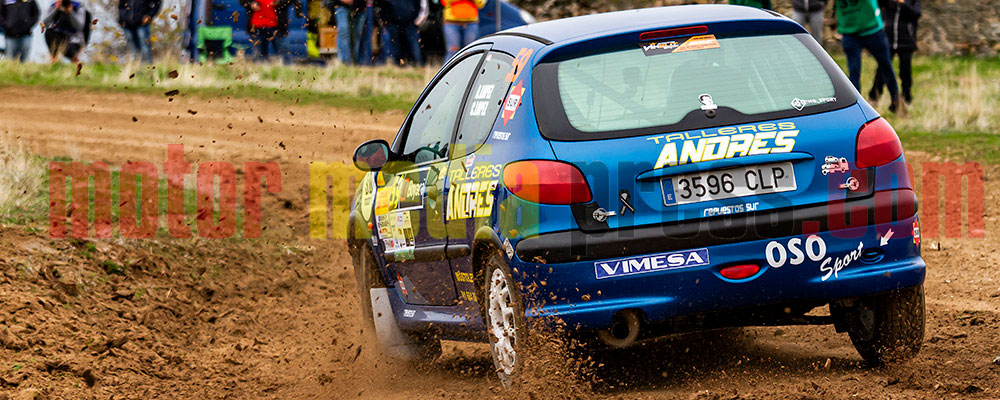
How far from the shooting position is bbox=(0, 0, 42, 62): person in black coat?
22781 mm

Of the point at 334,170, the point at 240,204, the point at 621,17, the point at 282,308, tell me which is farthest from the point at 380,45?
the point at 621,17

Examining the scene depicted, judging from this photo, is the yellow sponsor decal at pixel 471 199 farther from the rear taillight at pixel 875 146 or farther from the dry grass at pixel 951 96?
the dry grass at pixel 951 96

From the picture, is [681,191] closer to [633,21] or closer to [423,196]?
[633,21]

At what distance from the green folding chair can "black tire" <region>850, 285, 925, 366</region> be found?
60.6 feet

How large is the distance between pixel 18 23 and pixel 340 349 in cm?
1657

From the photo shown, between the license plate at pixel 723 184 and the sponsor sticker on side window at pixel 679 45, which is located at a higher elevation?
the sponsor sticker on side window at pixel 679 45

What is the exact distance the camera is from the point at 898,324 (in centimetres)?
592

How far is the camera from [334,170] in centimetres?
1391

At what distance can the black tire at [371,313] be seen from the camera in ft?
25.2

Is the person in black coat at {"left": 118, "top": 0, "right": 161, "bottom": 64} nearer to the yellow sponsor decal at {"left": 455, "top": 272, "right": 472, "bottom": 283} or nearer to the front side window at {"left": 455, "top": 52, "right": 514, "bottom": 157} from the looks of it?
the front side window at {"left": 455, "top": 52, "right": 514, "bottom": 157}

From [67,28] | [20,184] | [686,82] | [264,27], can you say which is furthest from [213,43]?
[686,82]

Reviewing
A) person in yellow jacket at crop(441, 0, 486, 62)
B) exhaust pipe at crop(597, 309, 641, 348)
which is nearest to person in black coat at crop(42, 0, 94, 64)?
person in yellow jacket at crop(441, 0, 486, 62)

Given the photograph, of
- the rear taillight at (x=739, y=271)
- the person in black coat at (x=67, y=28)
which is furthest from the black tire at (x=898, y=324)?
the person in black coat at (x=67, y=28)

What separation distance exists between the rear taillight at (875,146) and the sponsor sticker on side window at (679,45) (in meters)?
0.75
